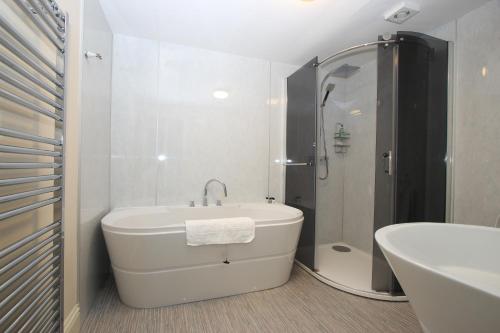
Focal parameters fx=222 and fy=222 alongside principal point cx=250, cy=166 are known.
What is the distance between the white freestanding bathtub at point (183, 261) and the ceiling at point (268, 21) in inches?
67.4

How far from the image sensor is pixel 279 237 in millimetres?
1894

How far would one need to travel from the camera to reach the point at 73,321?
1346 millimetres

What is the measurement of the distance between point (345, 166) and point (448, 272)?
2.08 meters

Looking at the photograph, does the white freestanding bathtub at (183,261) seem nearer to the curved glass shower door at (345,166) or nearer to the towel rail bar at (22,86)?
the curved glass shower door at (345,166)

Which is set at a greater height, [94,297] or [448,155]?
[448,155]

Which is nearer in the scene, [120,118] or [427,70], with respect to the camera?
[427,70]

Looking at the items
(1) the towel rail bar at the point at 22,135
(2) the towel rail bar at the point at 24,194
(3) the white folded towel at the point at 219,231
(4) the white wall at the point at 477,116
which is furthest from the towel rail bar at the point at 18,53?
(4) the white wall at the point at 477,116

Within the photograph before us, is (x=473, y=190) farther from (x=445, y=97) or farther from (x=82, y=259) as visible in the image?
(x=82, y=259)

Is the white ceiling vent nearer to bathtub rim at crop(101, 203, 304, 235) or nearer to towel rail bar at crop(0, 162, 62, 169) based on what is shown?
bathtub rim at crop(101, 203, 304, 235)

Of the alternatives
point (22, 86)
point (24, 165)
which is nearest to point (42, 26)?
point (22, 86)

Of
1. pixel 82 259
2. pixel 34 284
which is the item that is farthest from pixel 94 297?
pixel 34 284

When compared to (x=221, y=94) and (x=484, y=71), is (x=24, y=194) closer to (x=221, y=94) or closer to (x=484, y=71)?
(x=221, y=94)

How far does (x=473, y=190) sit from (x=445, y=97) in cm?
81

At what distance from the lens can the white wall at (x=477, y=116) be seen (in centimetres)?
163
